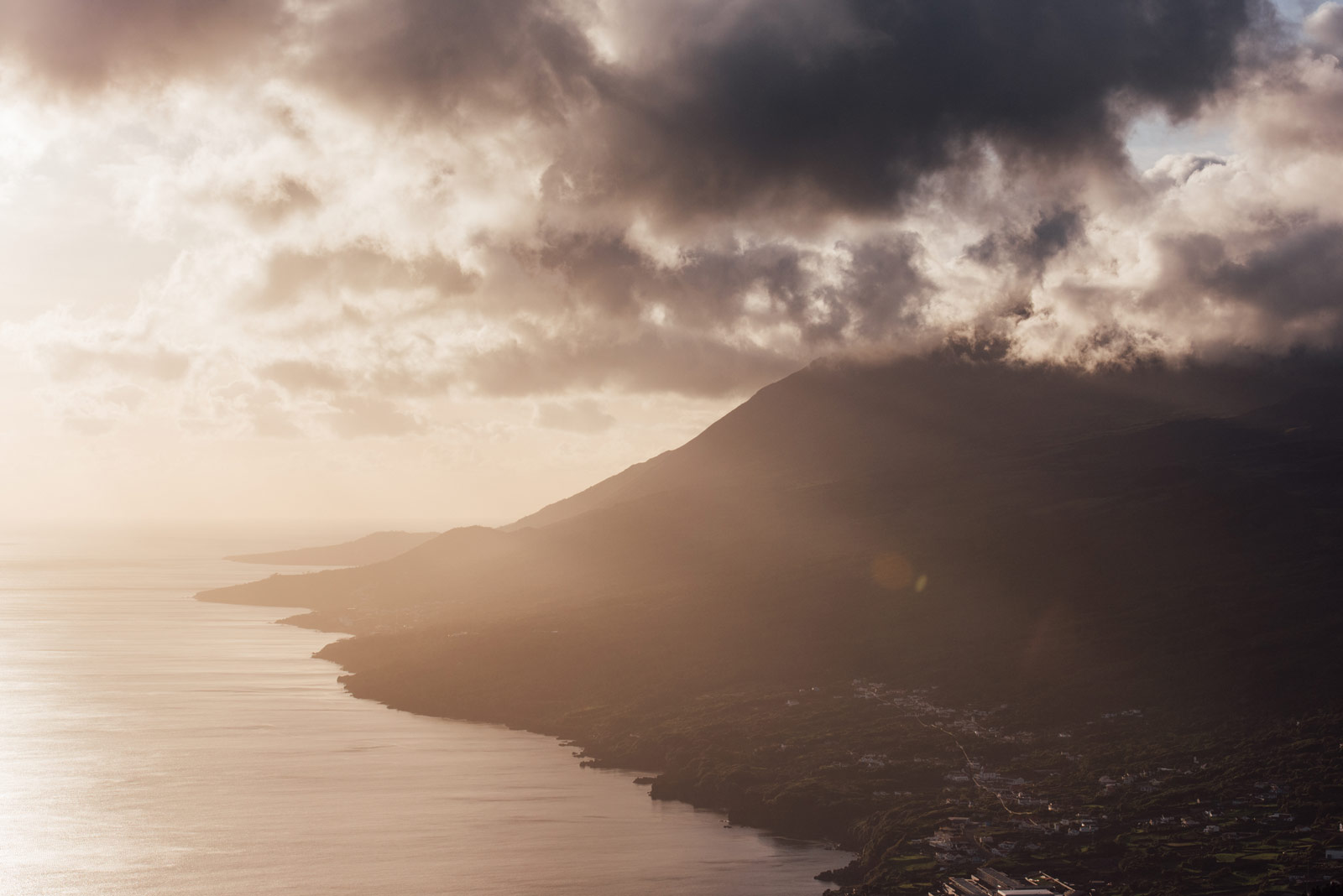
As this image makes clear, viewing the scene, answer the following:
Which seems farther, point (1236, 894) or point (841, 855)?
point (841, 855)

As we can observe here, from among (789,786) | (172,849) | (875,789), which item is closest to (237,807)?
(172,849)

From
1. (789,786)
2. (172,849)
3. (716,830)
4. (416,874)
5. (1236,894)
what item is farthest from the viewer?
(789,786)

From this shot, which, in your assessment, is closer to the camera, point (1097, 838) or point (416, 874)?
point (416, 874)

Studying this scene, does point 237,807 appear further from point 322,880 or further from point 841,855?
point 841,855

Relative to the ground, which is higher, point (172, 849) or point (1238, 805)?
point (172, 849)

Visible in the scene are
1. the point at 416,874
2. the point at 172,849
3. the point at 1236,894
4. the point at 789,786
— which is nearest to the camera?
the point at 1236,894

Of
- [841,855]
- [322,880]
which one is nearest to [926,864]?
[841,855]

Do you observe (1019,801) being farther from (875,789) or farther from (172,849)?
(172,849)

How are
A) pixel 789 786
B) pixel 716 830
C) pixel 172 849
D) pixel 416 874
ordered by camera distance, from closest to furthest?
1. pixel 416 874
2. pixel 172 849
3. pixel 716 830
4. pixel 789 786

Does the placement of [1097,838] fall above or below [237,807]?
below
